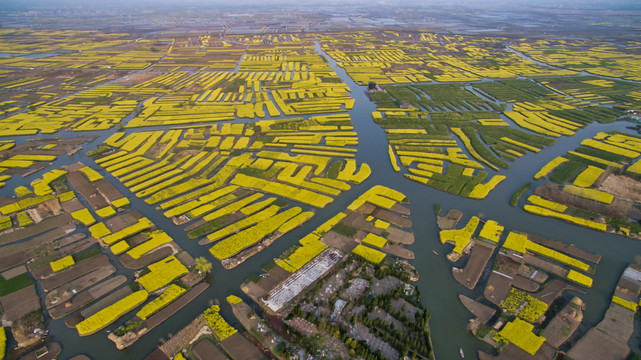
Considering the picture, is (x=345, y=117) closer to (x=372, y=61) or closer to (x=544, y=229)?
(x=544, y=229)

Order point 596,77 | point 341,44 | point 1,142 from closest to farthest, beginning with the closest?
point 1,142 < point 596,77 < point 341,44

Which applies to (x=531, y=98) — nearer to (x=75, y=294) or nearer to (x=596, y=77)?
(x=596, y=77)

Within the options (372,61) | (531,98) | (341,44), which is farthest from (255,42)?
(531,98)

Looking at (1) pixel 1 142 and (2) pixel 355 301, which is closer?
(2) pixel 355 301

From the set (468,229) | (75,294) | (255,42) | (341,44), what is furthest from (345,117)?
(255,42)

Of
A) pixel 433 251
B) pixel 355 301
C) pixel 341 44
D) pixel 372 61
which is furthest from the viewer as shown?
pixel 341 44

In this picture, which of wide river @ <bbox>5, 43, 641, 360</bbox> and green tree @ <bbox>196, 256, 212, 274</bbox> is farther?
green tree @ <bbox>196, 256, 212, 274</bbox>

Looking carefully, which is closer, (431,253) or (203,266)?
(203,266)

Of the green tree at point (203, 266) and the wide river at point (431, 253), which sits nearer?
the wide river at point (431, 253)
